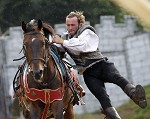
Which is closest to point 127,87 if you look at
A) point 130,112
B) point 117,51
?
point 130,112

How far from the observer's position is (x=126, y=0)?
1025cm

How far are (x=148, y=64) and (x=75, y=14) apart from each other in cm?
1043

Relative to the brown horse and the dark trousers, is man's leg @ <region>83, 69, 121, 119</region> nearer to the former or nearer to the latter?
the dark trousers

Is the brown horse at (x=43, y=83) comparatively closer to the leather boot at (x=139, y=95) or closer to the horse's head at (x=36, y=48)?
the horse's head at (x=36, y=48)

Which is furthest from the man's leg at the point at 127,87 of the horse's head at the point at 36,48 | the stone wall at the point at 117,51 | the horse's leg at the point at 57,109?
the stone wall at the point at 117,51

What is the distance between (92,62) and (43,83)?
3.10 ft

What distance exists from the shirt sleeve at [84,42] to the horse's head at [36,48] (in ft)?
2.05

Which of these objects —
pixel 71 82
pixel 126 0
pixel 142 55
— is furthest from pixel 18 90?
pixel 142 55

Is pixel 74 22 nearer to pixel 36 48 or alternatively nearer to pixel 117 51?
pixel 36 48

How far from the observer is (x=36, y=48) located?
35.9ft

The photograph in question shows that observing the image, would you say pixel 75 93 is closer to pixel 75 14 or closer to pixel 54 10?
pixel 75 14

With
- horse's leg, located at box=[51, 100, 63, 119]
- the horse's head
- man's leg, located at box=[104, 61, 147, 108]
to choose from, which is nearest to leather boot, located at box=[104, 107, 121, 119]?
man's leg, located at box=[104, 61, 147, 108]

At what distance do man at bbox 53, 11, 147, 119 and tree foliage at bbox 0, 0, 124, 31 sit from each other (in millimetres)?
10842

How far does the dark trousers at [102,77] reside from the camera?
1222cm
